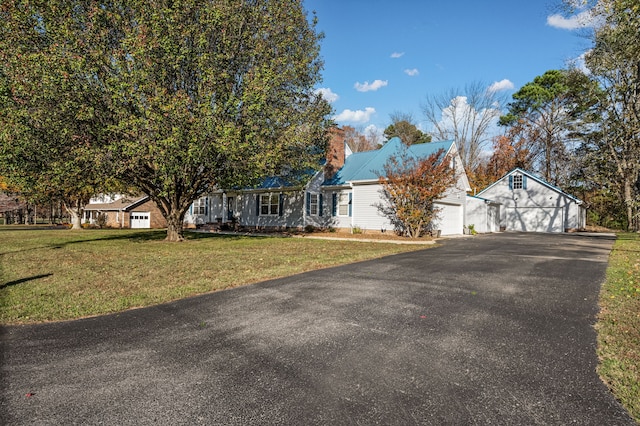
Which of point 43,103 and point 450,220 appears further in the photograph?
point 450,220

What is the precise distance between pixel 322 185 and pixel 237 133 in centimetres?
1167

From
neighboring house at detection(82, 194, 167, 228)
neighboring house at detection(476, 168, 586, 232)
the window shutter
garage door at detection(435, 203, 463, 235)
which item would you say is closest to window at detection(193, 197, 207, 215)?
neighboring house at detection(82, 194, 167, 228)

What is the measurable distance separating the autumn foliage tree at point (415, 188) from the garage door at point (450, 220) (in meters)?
2.13

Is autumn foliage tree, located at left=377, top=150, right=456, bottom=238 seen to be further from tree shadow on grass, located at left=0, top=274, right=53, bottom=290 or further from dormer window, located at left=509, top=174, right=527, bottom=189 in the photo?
tree shadow on grass, located at left=0, top=274, right=53, bottom=290

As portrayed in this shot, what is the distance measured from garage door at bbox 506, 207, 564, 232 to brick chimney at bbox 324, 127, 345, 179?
17.9 metres

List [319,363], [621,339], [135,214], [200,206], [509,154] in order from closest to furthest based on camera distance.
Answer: [319,363] → [621,339] → [200,206] → [135,214] → [509,154]

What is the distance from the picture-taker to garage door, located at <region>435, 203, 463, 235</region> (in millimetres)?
23105

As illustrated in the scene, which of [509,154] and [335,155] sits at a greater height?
[509,154]

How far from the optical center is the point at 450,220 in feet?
80.5

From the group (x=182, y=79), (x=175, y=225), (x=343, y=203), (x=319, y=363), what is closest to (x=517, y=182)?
(x=343, y=203)

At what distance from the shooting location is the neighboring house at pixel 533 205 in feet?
96.8

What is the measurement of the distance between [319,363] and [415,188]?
16.8m

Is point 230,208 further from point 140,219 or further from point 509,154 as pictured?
point 509,154

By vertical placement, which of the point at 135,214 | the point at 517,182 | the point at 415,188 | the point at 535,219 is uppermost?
the point at 517,182
